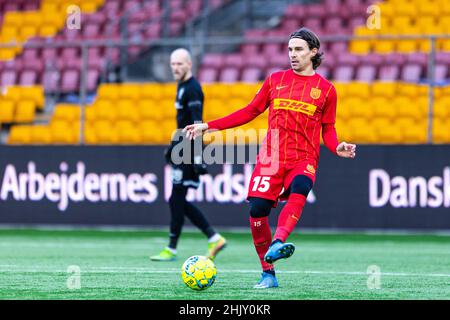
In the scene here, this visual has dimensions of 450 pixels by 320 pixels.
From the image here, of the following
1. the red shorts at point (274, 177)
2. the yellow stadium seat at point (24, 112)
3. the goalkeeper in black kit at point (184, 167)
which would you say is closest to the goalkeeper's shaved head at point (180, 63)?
the goalkeeper in black kit at point (184, 167)

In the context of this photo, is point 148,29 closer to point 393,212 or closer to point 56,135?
point 56,135

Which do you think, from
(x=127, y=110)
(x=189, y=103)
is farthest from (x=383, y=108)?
(x=189, y=103)

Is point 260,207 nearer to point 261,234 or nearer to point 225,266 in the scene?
point 261,234

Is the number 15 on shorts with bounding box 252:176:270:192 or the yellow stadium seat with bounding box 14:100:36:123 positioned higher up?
the yellow stadium seat with bounding box 14:100:36:123

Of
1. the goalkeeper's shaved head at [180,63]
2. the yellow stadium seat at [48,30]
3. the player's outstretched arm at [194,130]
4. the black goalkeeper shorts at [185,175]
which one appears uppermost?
the yellow stadium seat at [48,30]

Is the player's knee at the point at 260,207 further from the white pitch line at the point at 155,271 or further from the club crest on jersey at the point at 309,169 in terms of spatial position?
the white pitch line at the point at 155,271

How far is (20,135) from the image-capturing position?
17.4 m

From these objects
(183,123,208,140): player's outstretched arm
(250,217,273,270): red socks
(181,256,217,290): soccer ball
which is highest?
(183,123,208,140): player's outstretched arm

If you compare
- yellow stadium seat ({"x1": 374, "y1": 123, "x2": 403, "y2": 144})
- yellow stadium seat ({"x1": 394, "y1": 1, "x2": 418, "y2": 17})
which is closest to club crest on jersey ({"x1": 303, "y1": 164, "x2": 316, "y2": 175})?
yellow stadium seat ({"x1": 374, "y1": 123, "x2": 403, "y2": 144})

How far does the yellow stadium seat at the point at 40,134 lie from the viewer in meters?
17.2

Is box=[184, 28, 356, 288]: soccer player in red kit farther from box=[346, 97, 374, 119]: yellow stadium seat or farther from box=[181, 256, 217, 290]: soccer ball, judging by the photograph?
box=[346, 97, 374, 119]: yellow stadium seat

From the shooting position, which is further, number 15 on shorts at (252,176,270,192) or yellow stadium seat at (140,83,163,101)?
yellow stadium seat at (140,83,163,101)

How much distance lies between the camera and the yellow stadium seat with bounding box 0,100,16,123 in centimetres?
1781

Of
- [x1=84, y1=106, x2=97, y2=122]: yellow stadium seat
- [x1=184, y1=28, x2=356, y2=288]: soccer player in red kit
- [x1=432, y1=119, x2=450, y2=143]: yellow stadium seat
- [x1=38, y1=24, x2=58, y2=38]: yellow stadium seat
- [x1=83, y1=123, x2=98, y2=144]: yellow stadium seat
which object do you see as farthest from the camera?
[x1=38, y1=24, x2=58, y2=38]: yellow stadium seat
